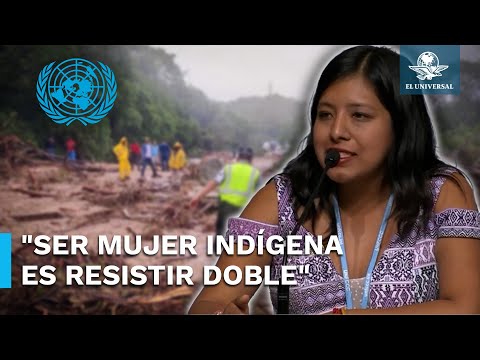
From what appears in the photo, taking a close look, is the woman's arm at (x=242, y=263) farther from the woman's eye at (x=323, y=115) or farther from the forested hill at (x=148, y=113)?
the forested hill at (x=148, y=113)

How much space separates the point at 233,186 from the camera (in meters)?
3.36

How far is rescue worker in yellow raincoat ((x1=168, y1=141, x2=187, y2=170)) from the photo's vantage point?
345cm

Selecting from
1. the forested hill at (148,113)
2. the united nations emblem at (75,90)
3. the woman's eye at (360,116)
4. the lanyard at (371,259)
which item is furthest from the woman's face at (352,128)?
the forested hill at (148,113)

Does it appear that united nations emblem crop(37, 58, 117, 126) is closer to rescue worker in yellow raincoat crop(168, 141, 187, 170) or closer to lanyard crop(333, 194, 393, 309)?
rescue worker in yellow raincoat crop(168, 141, 187, 170)

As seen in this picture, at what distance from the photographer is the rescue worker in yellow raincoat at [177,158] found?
345 cm

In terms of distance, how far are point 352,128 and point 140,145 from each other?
185 cm

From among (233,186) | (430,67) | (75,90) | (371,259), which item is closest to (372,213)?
(371,259)

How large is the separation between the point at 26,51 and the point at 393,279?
1965 millimetres

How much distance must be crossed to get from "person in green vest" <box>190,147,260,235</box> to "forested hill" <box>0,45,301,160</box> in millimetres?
101

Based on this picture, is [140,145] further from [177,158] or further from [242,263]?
[242,263]

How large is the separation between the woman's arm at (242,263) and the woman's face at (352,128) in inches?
8.2

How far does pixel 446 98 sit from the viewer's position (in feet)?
9.99
